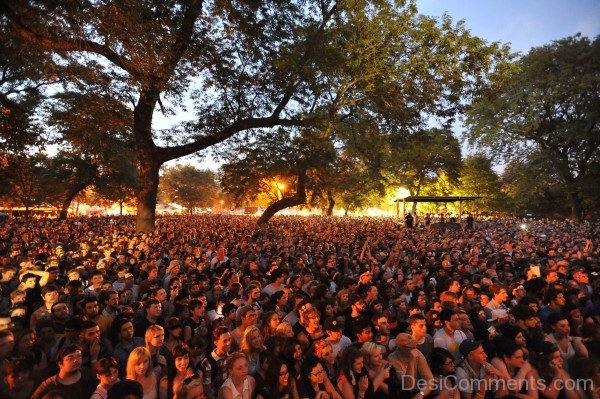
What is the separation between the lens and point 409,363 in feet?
13.2

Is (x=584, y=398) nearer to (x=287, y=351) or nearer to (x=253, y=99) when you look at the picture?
(x=287, y=351)

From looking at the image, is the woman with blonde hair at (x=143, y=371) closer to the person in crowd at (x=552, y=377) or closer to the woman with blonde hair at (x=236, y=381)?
the woman with blonde hair at (x=236, y=381)

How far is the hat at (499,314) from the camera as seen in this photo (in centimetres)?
566

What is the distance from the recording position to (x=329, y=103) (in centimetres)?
1808

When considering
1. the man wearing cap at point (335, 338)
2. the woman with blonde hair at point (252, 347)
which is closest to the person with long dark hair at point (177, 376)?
the woman with blonde hair at point (252, 347)

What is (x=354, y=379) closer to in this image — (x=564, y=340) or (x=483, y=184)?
(x=564, y=340)

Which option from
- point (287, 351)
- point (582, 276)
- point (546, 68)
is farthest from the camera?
point (546, 68)

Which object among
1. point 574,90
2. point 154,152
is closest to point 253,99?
point 154,152

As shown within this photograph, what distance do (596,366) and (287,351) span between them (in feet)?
10.6

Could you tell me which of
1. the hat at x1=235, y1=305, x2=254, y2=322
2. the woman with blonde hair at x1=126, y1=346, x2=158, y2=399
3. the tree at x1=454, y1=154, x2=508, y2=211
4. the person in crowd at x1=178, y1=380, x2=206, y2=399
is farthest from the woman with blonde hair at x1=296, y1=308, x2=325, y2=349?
the tree at x1=454, y1=154, x2=508, y2=211

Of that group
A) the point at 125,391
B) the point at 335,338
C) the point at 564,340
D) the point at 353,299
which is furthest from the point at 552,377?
the point at 125,391

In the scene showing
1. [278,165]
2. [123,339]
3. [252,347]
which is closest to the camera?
[252,347]

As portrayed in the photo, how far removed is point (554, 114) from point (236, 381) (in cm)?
4538

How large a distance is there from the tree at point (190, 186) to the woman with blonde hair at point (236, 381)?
58.0 m
